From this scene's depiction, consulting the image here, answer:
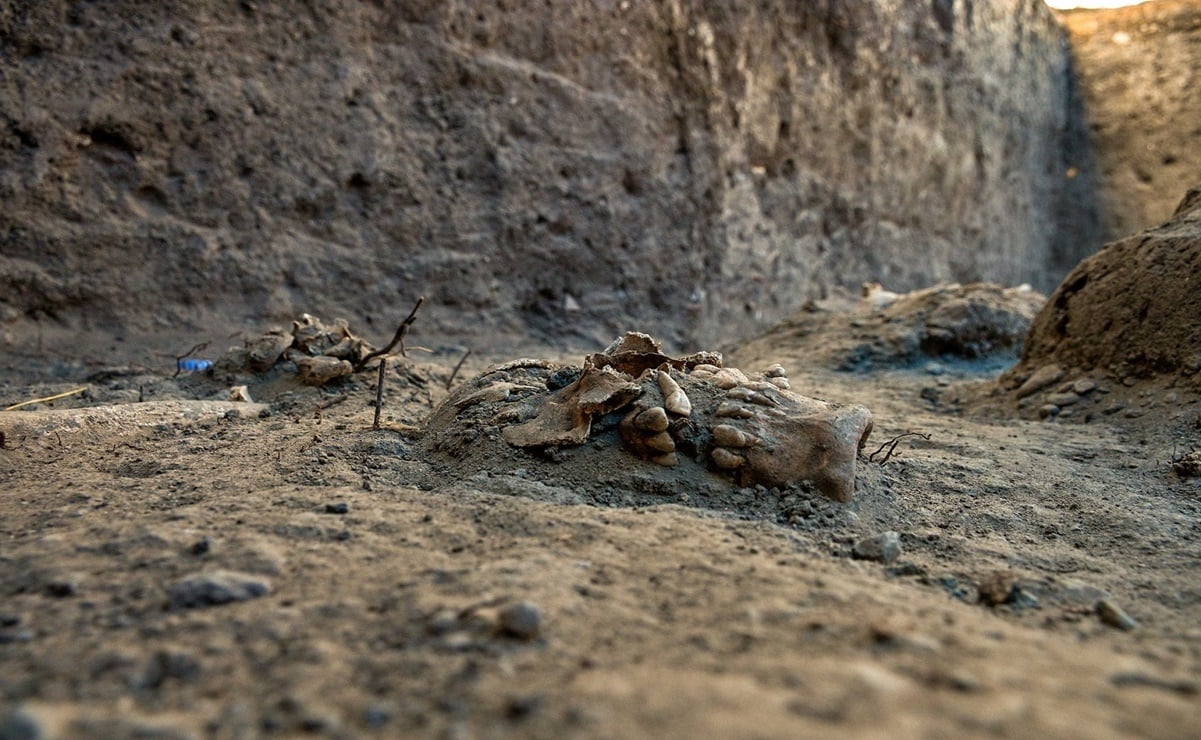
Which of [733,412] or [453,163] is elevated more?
[453,163]

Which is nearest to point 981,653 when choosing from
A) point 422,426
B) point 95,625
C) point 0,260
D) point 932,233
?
point 95,625

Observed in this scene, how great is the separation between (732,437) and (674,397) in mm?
151

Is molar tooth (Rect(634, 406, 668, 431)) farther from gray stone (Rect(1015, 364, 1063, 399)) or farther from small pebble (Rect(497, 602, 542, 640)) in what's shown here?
gray stone (Rect(1015, 364, 1063, 399))

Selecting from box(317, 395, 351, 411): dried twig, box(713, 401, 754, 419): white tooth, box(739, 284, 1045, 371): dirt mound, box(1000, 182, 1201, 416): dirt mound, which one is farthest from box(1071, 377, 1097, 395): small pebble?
box(317, 395, 351, 411): dried twig

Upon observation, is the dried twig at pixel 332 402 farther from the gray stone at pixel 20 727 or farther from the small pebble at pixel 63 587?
the gray stone at pixel 20 727

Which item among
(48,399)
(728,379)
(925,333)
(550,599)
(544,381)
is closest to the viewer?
(550,599)

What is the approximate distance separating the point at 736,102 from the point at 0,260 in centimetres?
444

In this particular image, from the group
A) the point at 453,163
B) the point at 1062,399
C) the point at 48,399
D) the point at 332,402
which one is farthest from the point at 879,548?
the point at 453,163

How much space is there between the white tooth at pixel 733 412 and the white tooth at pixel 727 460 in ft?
0.35

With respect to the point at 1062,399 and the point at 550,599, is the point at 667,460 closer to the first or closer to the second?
the point at 550,599

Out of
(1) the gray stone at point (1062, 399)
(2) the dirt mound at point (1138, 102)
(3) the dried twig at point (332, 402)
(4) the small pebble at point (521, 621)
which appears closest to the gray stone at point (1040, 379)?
(1) the gray stone at point (1062, 399)

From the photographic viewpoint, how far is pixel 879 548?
58.3 inches

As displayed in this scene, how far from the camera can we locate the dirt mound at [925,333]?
424 centimetres

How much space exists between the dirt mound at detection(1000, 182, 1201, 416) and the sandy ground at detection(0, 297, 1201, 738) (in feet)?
2.40
